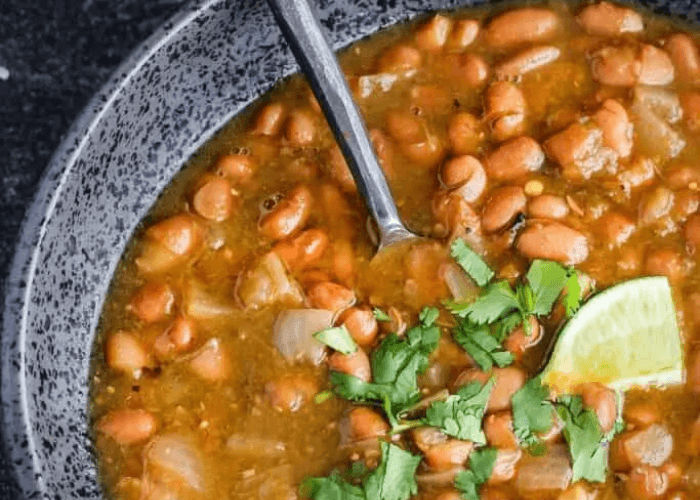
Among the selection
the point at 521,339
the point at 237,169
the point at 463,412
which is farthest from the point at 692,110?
the point at 237,169

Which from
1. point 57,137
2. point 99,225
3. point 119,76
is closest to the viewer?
point 119,76

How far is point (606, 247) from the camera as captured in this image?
4.04 metres

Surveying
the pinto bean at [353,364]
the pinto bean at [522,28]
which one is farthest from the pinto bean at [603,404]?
the pinto bean at [522,28]

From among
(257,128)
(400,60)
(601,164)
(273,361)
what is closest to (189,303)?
(273,361)

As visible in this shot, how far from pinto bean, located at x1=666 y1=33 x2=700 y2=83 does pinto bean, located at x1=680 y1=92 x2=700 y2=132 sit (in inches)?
2.8

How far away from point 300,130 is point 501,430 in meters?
1.10

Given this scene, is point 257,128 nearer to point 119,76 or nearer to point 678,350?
point 119,76

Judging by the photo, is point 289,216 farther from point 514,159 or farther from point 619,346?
point 619,346

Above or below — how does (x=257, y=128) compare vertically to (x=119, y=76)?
below

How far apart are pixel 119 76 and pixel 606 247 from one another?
1.50 m

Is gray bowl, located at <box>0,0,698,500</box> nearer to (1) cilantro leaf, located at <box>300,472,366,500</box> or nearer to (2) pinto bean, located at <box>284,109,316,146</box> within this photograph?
(2) pinto bean, located at <box>284,109,316,146</box>

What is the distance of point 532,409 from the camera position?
12.7ft

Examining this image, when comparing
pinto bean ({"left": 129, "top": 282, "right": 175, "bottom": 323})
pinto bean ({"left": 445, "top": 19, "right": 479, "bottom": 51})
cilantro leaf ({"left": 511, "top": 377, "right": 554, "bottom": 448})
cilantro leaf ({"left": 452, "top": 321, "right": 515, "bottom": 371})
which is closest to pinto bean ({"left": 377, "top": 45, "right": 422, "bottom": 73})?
pinto bean ({"left": 445, "top": 19, "right": 479, "bottom": 51})

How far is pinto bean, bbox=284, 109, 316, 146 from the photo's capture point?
13.8ft
